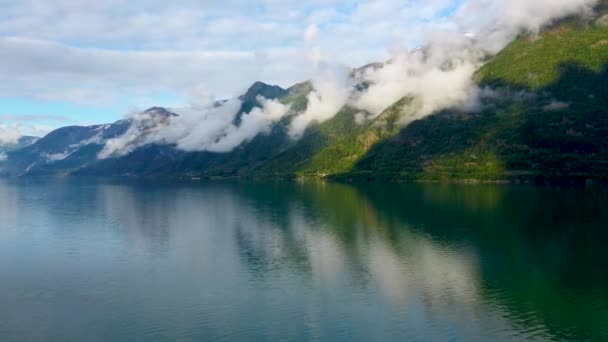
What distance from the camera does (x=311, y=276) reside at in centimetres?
6475

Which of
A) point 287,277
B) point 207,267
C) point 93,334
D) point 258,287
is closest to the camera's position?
point 93,334

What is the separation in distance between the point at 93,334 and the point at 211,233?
56751mm

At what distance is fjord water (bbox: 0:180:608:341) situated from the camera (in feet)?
155

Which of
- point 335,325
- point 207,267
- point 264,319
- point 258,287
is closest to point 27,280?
point 207,267

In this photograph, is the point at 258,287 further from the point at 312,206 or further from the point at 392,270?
the point at 312,206

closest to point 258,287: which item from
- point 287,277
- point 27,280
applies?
point 287,277

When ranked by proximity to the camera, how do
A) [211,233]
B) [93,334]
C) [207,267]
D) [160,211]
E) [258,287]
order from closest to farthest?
[93,334], [258,287], [207,267], [211,233], [160,211]

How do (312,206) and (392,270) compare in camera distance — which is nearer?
(392,270)

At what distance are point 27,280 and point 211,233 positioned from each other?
134ft

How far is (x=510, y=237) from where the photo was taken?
91312 mm

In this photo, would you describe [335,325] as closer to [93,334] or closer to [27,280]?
[93,334]

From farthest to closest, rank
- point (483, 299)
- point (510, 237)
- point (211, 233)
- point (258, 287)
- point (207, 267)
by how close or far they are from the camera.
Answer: point (211, 233), point (510, 237), point (207, 267), point (258, 287), point (483, 299)

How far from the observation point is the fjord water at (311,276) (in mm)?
47125

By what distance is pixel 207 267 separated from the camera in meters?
71.7
